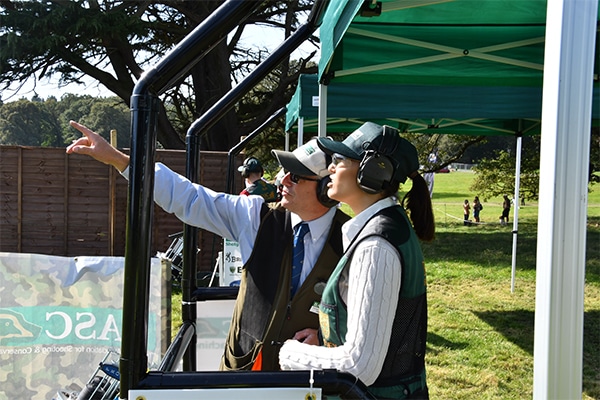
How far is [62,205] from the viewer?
392 inches

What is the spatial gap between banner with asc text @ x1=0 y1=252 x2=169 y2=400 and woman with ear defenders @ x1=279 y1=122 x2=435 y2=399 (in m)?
2.59

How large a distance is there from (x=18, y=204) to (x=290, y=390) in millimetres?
9918

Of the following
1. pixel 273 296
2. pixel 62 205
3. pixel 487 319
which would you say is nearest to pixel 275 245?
pixel 273 296

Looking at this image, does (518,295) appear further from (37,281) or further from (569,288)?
(569,288)

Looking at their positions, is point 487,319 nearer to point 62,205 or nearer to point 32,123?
point 62,205

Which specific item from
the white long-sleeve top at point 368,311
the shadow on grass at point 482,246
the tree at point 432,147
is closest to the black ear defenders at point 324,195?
the white long-sleeve top at point 368,311

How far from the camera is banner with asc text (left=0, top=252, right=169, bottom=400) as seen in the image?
3789 millimetres

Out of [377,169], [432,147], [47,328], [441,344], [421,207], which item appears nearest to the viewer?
[377,169]

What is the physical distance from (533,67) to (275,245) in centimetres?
299

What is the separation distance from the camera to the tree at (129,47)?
1448 centimetres

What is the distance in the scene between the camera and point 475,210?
66.2 ft

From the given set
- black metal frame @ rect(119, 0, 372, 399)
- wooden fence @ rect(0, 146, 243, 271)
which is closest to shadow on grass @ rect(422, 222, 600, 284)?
wooden fence @ rect(0, 146, 243, 271)

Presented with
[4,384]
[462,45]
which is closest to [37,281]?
[4,384]

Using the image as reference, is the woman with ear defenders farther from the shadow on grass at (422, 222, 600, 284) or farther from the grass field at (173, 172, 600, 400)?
the shadow on grass at (422, 222, 600, 284)
